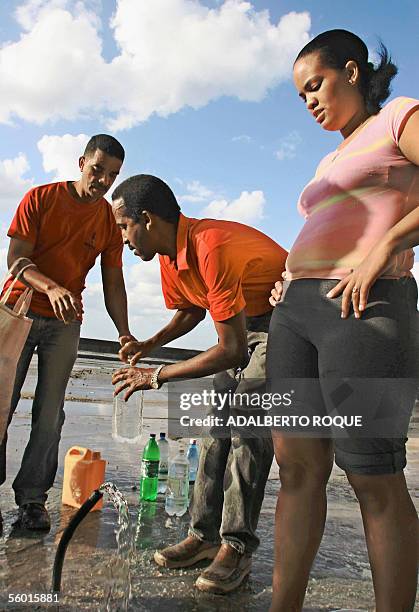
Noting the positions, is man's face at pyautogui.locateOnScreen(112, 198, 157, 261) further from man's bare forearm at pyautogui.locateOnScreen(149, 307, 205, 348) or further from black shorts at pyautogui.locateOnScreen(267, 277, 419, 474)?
black shorts at pyautogui.locateOnScreen(267, 277, 419, 474)

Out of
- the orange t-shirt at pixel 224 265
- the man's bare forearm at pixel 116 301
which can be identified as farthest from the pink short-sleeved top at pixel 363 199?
the man's bare forearm at pixel 116 301

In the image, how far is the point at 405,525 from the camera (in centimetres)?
184

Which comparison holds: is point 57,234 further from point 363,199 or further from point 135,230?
point 363,199

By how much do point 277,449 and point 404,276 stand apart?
0.80m

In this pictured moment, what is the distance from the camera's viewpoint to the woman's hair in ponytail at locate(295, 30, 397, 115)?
7.23 ft

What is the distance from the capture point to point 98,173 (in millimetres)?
4109

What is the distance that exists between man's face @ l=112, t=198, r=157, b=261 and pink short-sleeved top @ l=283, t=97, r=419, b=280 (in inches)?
43.8

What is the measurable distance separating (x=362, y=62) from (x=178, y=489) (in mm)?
3267

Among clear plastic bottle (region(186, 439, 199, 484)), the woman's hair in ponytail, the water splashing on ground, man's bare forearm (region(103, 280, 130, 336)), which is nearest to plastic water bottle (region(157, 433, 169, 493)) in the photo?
clear plastic bottle (region(186, 439, 199, 484))

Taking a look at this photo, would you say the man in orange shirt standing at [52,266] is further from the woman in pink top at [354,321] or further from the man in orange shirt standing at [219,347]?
the woman in pink top at [354,321]

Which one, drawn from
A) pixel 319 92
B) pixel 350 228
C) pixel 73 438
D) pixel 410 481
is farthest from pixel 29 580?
pixel 410 481

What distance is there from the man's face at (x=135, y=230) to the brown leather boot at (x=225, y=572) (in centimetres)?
163

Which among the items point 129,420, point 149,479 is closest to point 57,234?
point 149,479

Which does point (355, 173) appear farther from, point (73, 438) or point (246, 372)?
point (73, 438)
